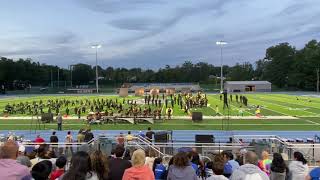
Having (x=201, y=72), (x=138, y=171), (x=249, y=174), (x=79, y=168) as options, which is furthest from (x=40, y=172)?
(x=201, y=72)

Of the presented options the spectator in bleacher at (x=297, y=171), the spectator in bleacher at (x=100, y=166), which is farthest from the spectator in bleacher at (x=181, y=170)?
the spectator in bleacher at (x=297, y=171)

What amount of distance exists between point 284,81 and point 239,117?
301 ft

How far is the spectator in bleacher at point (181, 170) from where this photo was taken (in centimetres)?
661

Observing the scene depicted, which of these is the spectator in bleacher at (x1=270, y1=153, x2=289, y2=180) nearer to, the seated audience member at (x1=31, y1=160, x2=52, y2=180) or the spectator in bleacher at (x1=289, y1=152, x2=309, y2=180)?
the spectator in bleacher at (x1=289, y1=152, x2=309, y2=180)

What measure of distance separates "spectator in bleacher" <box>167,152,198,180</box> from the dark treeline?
346 ft

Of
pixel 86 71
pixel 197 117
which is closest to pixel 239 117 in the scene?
pixel 197 117

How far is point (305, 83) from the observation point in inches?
4419

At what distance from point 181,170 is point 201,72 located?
17267 centimetres

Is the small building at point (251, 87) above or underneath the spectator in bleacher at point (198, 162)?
underneath

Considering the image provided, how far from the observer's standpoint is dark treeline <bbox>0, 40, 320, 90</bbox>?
11475 centimetres

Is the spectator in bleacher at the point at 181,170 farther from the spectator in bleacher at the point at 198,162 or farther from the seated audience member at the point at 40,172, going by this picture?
the spectator in bleacher at the point at 198,162

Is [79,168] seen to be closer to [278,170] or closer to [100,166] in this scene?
[100,166]

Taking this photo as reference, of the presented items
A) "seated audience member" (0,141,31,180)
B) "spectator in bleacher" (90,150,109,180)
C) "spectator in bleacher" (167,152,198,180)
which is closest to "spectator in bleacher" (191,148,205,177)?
"spectator in bleacher" (167,152,198,180)

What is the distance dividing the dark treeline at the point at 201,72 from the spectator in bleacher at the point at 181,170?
106 m
